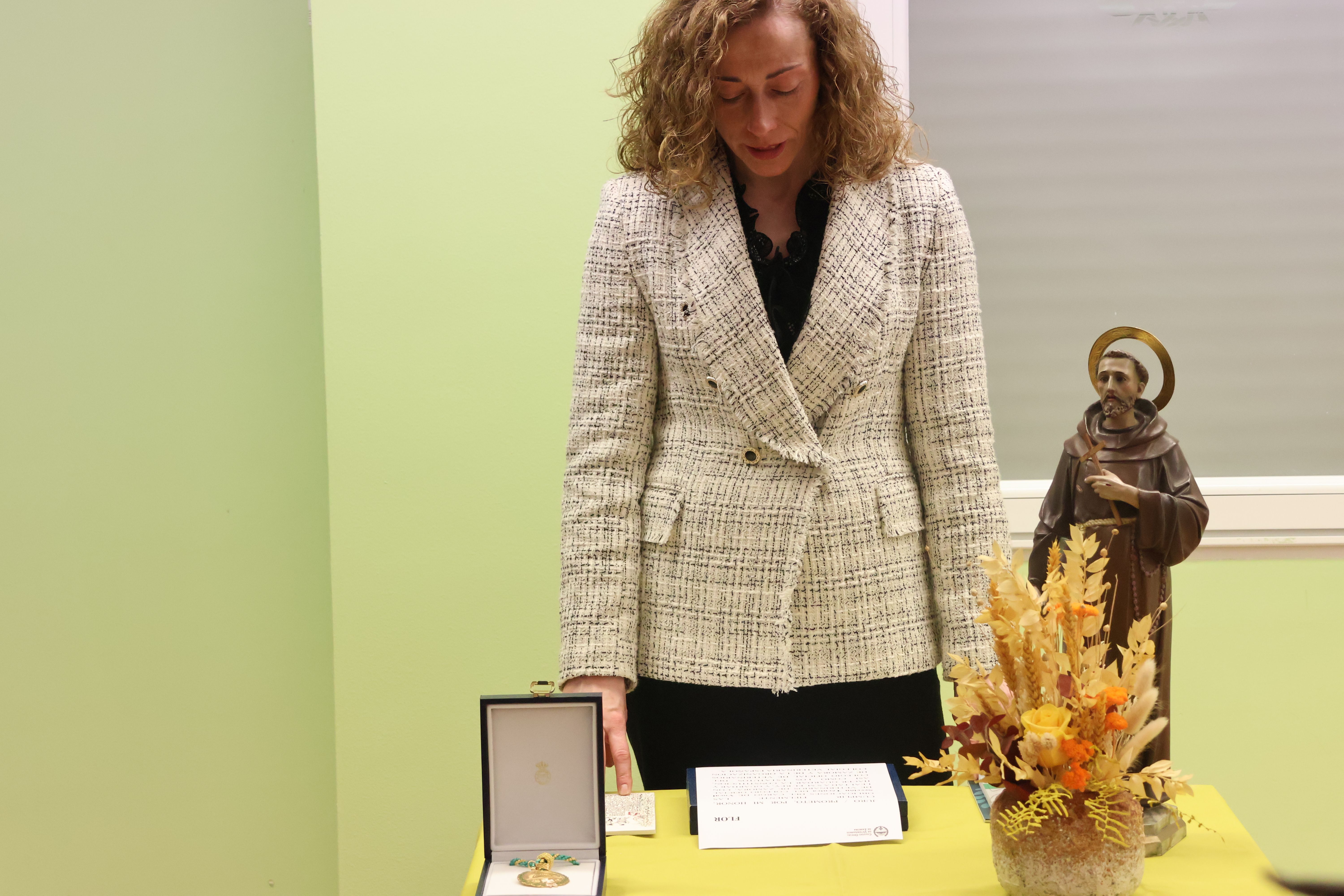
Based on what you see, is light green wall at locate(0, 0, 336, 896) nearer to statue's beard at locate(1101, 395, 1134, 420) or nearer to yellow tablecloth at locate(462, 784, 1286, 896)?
yellow tablecloth at locate(462, 784, 1286, 896)

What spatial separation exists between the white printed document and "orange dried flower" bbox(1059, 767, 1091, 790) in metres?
0.22

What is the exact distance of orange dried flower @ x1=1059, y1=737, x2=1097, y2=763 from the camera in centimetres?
87

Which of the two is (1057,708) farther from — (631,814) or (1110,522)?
(631,814)

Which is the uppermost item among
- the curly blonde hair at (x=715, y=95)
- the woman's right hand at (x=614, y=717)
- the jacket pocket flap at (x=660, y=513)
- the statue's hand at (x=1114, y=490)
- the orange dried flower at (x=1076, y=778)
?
the curly blonde hair at (x=715, y=95)

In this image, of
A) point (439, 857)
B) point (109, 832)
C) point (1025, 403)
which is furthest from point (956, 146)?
point (109, 832)

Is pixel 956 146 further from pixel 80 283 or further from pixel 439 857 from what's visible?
pixel 439 857

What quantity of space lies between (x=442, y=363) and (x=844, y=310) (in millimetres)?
1021

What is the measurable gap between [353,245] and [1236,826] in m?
1.69

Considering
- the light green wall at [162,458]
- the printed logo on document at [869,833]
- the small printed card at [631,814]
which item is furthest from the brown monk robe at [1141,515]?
the light green wall at [162,458]

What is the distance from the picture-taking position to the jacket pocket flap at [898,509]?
1.29 meters

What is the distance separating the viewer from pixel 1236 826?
1.04 metres

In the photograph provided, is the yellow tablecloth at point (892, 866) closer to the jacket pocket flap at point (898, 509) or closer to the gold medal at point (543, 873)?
the gold medal at point (543, 873)

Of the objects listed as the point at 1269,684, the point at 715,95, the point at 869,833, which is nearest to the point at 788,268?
the point at 715,95

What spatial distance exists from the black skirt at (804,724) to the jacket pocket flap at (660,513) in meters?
0.18
